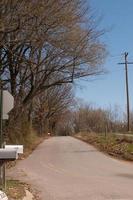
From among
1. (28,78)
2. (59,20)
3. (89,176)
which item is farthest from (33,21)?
(28,78)

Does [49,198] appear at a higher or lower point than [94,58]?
lower

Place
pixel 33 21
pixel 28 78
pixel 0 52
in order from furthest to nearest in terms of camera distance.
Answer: pixel 28 78, pixel 0 52, pixel 33 21

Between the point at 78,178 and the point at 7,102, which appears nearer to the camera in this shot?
the point at 7,102

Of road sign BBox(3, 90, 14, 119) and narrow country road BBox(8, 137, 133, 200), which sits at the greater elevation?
road sign BBox(3, 90, 14, 119)

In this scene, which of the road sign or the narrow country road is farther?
the narrow country road

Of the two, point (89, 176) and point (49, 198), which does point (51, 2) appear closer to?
point (89, 176)

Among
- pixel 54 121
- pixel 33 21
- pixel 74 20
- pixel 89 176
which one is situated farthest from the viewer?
pixel 54 121

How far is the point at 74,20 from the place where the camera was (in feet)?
82.9

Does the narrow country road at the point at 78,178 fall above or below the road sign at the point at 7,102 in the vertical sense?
below

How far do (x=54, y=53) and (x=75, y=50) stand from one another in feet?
6.02

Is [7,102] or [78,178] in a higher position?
[7,102]

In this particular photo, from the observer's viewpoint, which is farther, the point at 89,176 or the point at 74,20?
the point at 74,20

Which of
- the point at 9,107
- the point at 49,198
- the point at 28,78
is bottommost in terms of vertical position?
the point at 49,198

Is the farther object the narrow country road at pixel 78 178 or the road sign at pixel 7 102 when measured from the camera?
the narrow country road at pixel 78 178
